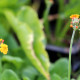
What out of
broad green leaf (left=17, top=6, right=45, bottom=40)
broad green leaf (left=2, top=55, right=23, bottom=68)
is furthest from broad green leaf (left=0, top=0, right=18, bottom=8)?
broad green leaf (left=2, top=55, right=23, bottom=68)

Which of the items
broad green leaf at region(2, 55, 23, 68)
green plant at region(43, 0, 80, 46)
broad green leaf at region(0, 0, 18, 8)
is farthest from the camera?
green plant at region(43, 0, 80, 46)

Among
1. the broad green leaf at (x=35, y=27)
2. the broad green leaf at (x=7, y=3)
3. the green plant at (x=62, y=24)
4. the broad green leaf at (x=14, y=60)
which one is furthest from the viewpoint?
the green plant at (x=62, y=24)

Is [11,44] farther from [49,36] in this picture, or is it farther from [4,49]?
[4,49]

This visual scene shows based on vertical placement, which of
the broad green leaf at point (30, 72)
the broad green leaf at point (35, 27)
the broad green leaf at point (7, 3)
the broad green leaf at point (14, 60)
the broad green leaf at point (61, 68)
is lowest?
the broad green leaf at point (30, 72)

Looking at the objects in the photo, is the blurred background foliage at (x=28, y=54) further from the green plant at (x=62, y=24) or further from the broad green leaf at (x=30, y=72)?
the green plant at (x=62, y=24)

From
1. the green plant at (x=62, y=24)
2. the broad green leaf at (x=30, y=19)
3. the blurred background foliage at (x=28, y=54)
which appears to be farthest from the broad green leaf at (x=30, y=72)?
the green plant at (x=62, y=24)

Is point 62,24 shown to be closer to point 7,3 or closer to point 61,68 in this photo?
point 7,3

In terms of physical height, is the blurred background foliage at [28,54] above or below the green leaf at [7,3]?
below

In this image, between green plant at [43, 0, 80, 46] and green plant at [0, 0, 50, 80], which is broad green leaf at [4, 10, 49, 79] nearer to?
green plant at [0, 0, 50, 80]

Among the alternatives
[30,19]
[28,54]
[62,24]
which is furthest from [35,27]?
[62,24]
